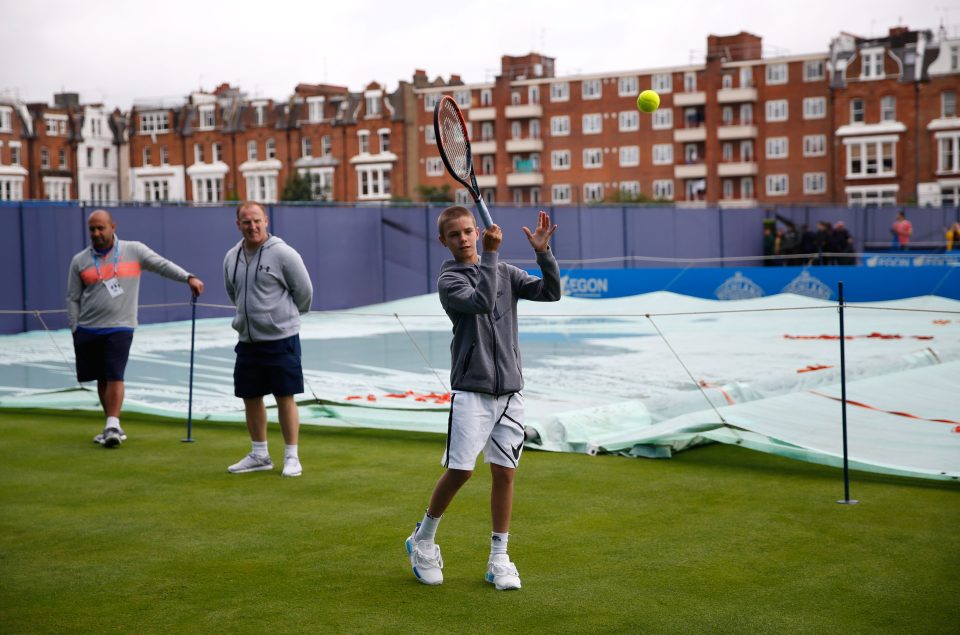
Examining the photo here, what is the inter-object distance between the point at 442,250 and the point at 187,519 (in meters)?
27.1

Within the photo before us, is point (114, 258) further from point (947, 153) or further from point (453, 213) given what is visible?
point (947, 153)

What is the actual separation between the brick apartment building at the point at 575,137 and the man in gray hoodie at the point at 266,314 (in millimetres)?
59479

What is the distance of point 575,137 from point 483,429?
75.9 m

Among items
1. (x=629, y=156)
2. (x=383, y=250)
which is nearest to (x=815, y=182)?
(x=629, y=156)

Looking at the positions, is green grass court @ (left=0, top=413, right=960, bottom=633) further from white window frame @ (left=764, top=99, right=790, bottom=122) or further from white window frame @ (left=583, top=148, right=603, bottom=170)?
white window frame @ (left=583, top=148, right=603, bottom=170)

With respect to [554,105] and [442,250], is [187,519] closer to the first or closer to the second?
[442,250]

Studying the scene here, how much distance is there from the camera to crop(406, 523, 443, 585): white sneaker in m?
5.25

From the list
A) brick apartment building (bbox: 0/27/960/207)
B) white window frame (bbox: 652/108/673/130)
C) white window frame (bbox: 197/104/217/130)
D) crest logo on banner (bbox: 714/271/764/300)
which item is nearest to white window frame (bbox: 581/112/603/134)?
brick apartment building (bbox: 0/27/960/207)

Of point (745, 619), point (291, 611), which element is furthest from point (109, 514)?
point (745, 619)

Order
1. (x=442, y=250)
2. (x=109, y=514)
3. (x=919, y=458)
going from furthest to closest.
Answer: (x=442, y=250), (x=919, y=458), (x=109, y=514)

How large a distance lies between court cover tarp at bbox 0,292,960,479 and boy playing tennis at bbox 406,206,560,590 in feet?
9.06

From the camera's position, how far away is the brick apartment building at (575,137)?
6881 cm

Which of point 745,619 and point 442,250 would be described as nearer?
point 745,619

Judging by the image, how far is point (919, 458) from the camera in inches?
302
